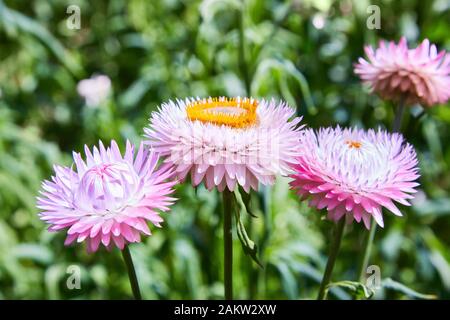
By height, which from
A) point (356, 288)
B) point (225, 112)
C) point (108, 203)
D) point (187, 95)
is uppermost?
point (187, 95)

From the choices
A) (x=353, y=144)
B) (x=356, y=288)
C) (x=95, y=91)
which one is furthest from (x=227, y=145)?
(x=95, y=91)

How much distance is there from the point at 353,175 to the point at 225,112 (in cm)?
19

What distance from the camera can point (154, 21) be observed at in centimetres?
272

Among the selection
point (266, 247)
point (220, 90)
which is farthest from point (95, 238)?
point (220, 90)

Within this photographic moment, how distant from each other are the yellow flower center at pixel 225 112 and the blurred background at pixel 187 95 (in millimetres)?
706

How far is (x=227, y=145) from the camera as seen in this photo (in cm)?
85

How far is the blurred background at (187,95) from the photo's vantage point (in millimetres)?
1997

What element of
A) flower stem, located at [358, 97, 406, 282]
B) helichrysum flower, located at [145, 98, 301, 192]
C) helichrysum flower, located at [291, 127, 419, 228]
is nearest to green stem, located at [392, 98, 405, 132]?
flower stem, located at [358, 97, 406, 282]

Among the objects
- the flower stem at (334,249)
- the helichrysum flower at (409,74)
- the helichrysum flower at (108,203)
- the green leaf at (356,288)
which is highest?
the helichrysum flower at (409,74)

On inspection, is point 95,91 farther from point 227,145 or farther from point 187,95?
point 227,145

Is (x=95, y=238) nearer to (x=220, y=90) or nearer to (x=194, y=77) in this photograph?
(x=220, y=90)

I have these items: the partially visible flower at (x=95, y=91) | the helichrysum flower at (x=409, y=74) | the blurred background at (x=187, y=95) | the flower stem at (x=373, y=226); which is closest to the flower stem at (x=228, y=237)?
the flower stem at (x=373, y=226)

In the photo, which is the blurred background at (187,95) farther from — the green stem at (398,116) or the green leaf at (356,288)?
the green leaf at (356,288)

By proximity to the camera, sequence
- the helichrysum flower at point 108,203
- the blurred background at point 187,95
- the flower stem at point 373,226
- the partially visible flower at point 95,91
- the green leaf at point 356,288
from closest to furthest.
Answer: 1. the helichrysum flower at point 108,203
2. the green leaf at point 356,288
3. the flower stem at point 373,226
4. the blurred background at point 187,95
5. the partially visible flower at point 95,91
